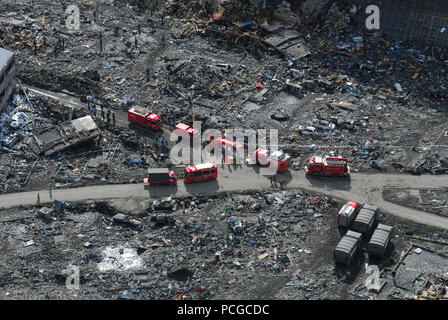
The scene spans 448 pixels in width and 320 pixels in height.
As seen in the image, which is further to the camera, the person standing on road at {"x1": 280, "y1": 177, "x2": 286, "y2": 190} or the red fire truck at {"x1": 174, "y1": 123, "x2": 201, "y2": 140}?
the red fire truck at {"x1": 174, "y1": 123, "x2": 201, "y2": 140}

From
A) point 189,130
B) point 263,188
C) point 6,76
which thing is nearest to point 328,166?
point 263,188

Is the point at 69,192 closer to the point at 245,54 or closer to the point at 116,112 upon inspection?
the point at 116,112

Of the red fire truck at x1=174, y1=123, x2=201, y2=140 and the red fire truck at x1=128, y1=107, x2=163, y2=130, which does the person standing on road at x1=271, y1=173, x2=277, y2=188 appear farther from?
the red fire truck at x1=128, y1=107, x2=163, y2=130

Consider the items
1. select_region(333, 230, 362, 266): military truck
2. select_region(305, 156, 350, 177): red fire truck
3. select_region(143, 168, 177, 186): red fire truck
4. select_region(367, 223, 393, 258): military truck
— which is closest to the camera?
select_region(333, 230, 362, 266): military truck

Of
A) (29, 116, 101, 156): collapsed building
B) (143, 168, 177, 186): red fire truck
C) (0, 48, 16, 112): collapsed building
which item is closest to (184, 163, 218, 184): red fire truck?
(143, 168, 177, 186): red fire truck

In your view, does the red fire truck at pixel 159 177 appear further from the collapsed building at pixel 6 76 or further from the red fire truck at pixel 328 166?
the collapsed building at pixel 6 76

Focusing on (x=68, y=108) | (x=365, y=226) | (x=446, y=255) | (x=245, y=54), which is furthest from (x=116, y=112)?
(x=446, y=255)

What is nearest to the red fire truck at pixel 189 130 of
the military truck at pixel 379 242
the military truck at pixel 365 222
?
the military truck at pixel 365 222
